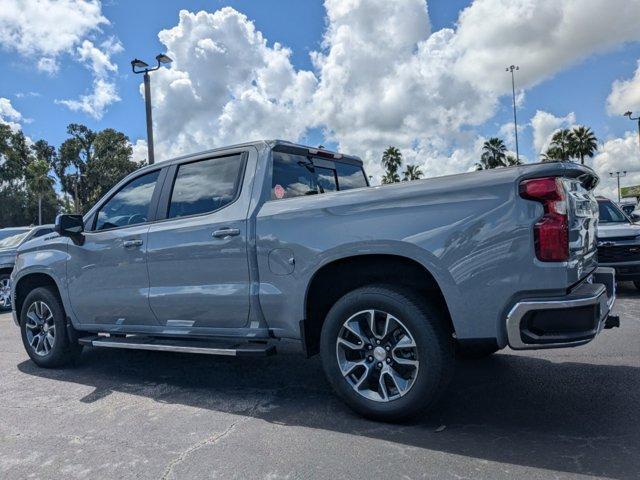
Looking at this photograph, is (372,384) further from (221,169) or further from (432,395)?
(221,169)

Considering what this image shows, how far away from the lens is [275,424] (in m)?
3.57

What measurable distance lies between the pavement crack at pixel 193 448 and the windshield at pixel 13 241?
977 centimetres

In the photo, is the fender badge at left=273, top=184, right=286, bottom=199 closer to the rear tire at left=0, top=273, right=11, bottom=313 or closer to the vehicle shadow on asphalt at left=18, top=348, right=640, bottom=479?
the vehicle shadow on asphalt at left=18, top=348, right=640, bottom=479

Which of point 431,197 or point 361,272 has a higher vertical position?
point 431,197

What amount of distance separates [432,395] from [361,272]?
935 millimetres

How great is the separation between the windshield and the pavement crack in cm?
977

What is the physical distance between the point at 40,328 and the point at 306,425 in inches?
137

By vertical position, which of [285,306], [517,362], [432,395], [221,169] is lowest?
[517,362]

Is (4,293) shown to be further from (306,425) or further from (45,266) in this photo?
(306,425)

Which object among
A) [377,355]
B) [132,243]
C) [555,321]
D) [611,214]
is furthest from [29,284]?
[611,214]

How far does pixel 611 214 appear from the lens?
30.6 feet

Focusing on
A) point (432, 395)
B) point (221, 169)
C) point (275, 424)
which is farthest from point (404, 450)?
point (221, 169)

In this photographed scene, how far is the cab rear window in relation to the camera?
13.7ft

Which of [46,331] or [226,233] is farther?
[46,331]
